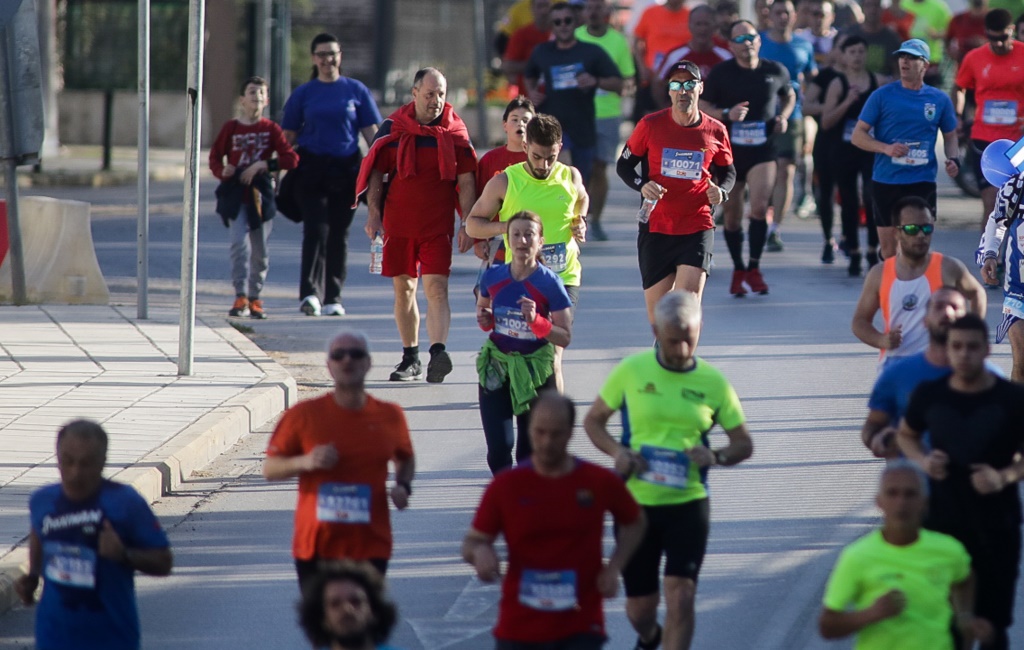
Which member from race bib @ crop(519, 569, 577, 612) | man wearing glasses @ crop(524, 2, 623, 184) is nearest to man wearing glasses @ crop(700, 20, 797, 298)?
man wearing glasses @ crop(524, 2, 623, 184)

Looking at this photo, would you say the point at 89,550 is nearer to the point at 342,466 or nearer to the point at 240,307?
the point at 342,466

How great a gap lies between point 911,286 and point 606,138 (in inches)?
466

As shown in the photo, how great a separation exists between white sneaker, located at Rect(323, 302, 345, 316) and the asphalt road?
251 mm

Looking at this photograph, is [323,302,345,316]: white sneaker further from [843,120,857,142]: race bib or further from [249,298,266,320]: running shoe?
[843,120,857,142]: race bib

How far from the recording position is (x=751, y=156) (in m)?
15.6

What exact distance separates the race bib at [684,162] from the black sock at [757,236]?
13.3ft

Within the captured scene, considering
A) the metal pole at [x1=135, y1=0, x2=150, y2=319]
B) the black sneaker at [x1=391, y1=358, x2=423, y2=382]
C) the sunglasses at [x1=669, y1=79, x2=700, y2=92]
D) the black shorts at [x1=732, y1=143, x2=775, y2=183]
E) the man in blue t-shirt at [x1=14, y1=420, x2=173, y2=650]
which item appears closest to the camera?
the man in blue t-shirt at [x1=14, y1=420, x2=173, y2=650]

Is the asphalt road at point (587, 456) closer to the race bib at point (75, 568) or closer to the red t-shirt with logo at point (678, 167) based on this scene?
the red t-shirt with logo at point (678, 167)

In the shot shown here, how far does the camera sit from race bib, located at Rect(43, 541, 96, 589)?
5641 mm

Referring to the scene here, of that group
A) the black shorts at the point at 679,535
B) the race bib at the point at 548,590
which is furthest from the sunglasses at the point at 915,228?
the race bib at the point at 548,590

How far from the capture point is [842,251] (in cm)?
1781

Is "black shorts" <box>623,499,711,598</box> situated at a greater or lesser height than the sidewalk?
greater

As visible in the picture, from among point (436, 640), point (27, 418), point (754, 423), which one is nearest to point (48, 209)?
point (27, 418)

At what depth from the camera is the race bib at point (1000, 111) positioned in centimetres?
1517
